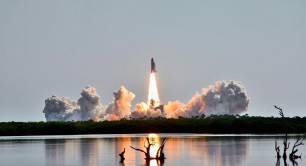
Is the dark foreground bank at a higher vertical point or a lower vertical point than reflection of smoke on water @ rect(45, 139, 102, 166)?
higher

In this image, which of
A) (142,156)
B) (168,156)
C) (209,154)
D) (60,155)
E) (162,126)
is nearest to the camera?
(168,156)

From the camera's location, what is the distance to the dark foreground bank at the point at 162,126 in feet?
500

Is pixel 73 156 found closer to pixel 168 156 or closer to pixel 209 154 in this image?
pixel 168 156

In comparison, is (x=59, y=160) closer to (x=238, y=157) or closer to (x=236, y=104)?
(x=238, y=157)

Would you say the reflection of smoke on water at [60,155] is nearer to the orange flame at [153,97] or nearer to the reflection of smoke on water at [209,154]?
the reflection of smoke on water at [209,154]

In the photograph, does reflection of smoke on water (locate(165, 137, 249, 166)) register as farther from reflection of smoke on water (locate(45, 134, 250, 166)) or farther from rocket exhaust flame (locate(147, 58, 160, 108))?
rocket exhaust flame (locate(147, 58, 160, 108))

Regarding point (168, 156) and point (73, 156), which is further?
point (73, 156)

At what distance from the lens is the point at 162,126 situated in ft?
504

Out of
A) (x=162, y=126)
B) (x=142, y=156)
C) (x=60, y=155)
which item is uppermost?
(x=162, y=126)

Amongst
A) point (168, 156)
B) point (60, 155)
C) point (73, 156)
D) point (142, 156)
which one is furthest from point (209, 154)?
point (60, 155)

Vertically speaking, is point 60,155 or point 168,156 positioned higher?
point 60,155

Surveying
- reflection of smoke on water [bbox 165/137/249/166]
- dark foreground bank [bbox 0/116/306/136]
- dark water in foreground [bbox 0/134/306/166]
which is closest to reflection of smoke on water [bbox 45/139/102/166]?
dark water in foreground [bbox 0/134/306/166]

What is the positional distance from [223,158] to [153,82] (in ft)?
266

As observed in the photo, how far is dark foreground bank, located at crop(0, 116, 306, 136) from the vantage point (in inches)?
5994
